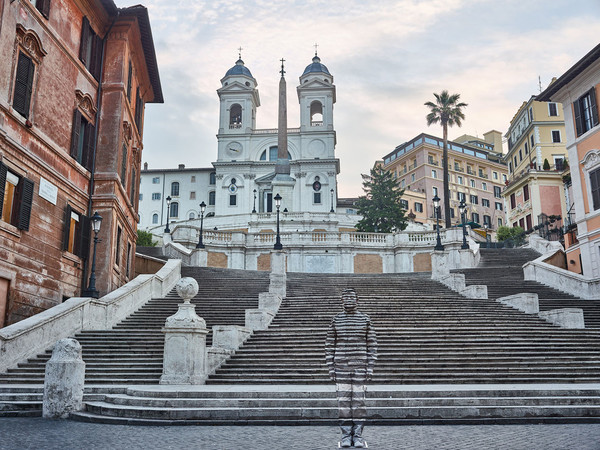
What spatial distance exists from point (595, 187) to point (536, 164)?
35545 mm

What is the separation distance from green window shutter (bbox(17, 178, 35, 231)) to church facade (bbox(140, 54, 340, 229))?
63593 millimetres

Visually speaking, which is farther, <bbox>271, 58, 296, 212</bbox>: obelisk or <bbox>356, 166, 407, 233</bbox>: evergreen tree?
<bbox>271, 58, 296, 212</bbox>: obelisk

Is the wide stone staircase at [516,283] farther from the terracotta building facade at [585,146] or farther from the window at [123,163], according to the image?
the window at [123,163]

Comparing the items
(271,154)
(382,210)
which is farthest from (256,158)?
(382,210)

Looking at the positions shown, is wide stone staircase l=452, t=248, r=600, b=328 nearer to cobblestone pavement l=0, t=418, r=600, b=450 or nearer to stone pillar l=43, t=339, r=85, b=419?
cobblestone pavement l=0, t=418, r=600, b=450

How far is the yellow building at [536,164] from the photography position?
2185 inches

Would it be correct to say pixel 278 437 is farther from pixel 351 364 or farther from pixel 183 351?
pixel 183 351

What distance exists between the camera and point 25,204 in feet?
55.8

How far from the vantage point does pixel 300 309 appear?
19875 mm

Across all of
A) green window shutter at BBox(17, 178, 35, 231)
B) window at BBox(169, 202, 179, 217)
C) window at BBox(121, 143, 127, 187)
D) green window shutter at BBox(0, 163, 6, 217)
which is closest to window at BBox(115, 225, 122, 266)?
window at BBox(121, 143, 127, 187)

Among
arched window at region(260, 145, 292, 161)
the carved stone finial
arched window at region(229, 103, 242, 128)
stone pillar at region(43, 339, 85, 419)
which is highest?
arched window at region(229, 103, 242, 128)

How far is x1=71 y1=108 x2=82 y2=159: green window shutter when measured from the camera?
2081 cm

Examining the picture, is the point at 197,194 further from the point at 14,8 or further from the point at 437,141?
the point at 14,8

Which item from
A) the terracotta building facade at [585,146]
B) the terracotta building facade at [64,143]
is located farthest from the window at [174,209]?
the terracotta building facade at [585,146]
